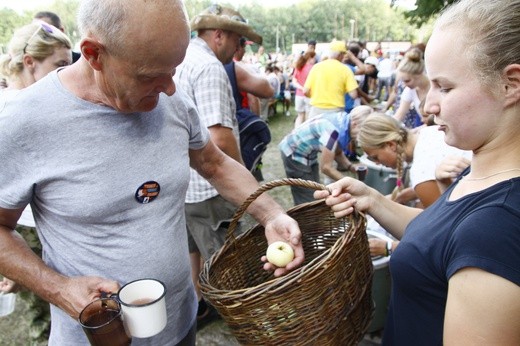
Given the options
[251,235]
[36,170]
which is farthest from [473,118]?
[36,170]

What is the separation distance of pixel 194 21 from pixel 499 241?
2478mm

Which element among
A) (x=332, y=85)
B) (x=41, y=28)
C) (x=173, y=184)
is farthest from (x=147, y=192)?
(x=332, y=85)

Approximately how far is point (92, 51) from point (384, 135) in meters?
2.21

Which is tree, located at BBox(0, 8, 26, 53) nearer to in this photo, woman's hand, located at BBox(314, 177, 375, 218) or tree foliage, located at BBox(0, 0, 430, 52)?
woman's hand, located at BBox(314, 177, 375, 218)

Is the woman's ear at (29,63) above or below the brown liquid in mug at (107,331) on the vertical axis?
above

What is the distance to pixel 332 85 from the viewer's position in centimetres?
572

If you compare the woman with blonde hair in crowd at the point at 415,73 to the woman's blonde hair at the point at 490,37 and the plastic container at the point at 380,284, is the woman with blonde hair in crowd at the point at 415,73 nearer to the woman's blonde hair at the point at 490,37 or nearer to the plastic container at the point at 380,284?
the plastic container at the point at 380,284

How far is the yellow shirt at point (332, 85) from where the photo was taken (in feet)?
18.8

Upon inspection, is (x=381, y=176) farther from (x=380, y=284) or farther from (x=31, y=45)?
(x=31, y=45)

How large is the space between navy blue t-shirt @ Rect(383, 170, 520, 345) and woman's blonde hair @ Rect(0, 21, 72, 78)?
2.26 meters

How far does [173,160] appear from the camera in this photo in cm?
130

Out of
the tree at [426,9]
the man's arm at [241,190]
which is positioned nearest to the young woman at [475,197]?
the man's arm at [241,190]

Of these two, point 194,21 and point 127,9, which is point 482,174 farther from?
point 194,21

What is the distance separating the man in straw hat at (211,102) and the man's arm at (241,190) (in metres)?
0.84
